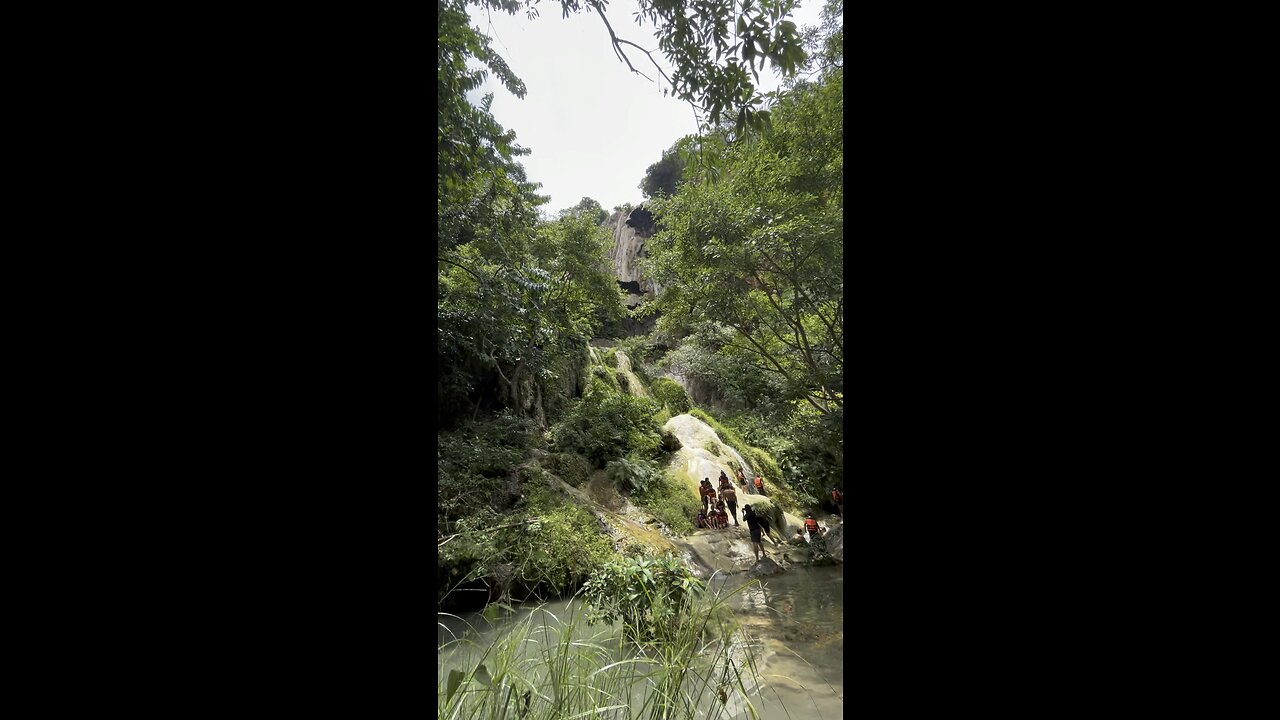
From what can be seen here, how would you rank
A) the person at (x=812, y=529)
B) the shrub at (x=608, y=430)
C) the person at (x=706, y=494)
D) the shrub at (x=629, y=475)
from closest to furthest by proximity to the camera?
the person at (x=812, y=529) → the person at (x=706, y=494) → the shrub at (x=629, y=475) → the shrub at (x=608, y=430)

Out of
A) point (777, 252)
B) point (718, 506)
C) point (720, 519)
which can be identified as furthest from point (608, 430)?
point (777, 252)

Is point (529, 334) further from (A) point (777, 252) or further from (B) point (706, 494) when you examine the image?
(B) point (706, 494)

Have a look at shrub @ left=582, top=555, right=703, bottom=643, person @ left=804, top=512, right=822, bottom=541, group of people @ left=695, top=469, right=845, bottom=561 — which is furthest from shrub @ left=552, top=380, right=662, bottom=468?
shrub @ left=582, top=555, right=703, bottom=643

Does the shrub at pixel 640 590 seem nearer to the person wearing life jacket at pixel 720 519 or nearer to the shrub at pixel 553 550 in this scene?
the shrub at pixel 553 550

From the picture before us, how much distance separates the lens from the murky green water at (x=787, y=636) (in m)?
2.37

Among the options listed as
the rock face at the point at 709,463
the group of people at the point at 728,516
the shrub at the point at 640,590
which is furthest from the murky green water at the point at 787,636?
the rock face at the point at 709,463

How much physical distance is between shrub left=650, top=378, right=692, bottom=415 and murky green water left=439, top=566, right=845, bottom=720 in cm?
499

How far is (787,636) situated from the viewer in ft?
11.2

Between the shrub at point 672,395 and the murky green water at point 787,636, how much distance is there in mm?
4993

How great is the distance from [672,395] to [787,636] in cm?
668

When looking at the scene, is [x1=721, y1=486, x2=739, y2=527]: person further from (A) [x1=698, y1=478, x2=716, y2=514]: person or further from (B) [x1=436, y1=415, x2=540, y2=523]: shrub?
(B) [x1=436, y1=415, x2=540, y2=523]: shrub
